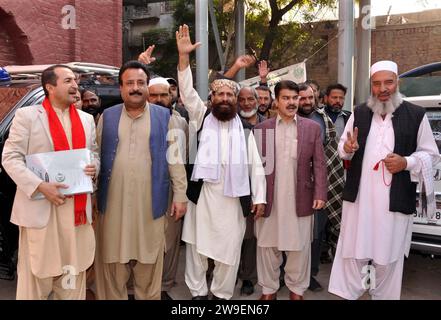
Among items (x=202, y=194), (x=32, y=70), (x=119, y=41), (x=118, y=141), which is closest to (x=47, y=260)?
(x=118, y=141)

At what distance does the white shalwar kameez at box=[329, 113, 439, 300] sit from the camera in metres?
3.35

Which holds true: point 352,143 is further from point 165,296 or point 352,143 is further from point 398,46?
point 398,46

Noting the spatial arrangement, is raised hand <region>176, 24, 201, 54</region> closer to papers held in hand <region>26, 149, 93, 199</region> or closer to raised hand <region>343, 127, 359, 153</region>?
papers held in hand <region>26, 149, 93, 199</region>

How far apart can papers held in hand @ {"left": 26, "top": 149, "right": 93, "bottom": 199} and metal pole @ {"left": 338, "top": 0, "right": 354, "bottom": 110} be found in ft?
17.6

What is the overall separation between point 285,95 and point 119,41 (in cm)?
855

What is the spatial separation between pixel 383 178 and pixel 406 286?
157cm

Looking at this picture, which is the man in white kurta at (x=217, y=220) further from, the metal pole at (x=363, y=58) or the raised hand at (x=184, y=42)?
the metal pole at (x=363, y=58)

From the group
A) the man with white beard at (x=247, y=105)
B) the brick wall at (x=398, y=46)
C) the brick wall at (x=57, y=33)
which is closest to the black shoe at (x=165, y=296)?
the man with white beard at (x=247, y=105)

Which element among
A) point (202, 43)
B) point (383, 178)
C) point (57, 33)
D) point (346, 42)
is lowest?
point (383, 178)

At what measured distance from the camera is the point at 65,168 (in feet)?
9.63

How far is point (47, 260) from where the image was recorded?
2951 millimetres

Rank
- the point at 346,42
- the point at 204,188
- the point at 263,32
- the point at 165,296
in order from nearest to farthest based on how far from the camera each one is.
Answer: the point at 204,188, the point at 165,296, the point at 346,42, the point at 263,32

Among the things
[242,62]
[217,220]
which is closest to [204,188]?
[217,220]

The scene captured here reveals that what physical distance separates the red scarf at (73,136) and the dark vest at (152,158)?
0.77ft
